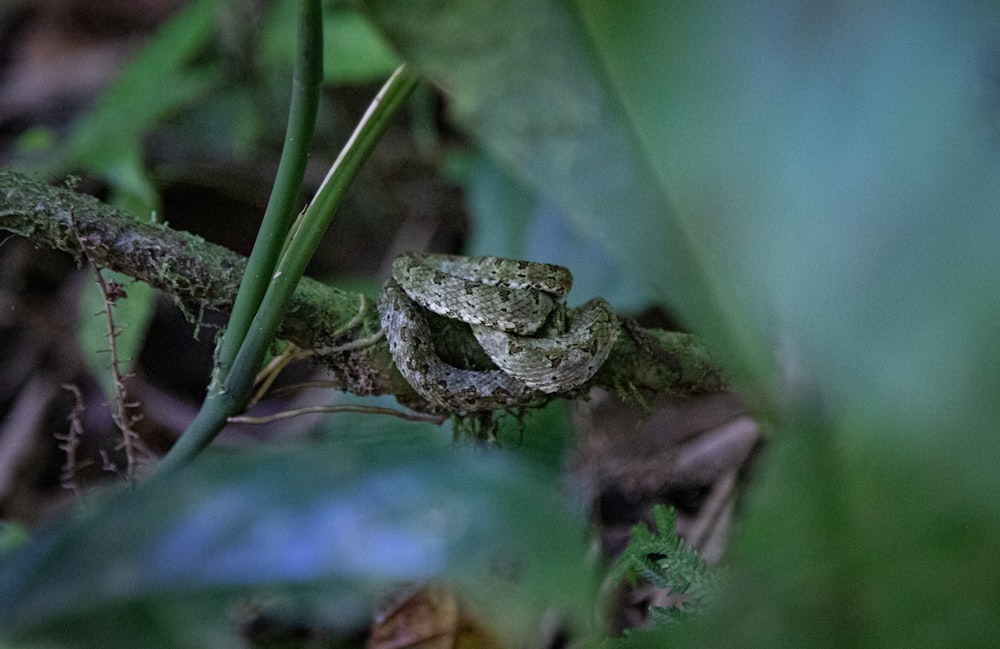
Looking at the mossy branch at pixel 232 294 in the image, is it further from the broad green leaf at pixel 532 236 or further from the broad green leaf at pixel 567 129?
the broad green leaf at pixel 567 129

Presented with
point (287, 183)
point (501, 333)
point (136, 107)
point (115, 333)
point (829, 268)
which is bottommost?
point (501, 333)

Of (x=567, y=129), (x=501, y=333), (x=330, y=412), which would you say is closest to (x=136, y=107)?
(x=330, y=412)

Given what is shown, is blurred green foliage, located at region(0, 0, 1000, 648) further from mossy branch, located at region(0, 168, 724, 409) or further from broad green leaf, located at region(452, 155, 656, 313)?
broad green leaf, located at region(452, 155, 656, 313)

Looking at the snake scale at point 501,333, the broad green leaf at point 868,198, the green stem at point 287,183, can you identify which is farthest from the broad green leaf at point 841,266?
the snake scale at point 501,333

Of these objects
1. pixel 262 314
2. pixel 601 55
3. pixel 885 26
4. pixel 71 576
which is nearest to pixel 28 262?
pixel 262 314

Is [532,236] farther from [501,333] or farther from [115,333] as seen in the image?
[115,333]

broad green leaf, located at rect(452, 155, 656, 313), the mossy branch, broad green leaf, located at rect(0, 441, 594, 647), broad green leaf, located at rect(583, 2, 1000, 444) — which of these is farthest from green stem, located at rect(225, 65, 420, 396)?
broad green leaf, located at rect(583, 2, 1000, 444)
